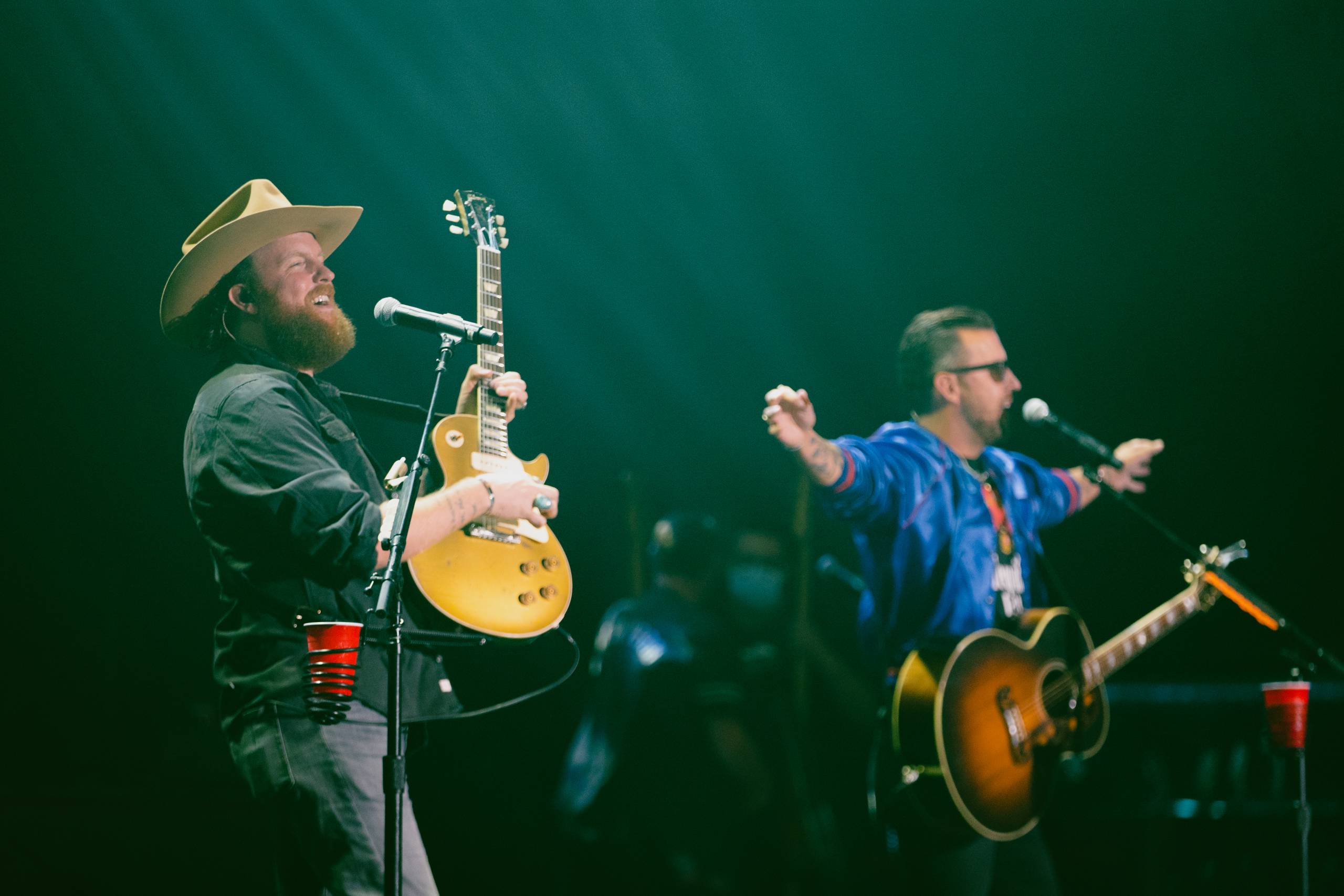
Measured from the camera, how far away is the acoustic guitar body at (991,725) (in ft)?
10.8

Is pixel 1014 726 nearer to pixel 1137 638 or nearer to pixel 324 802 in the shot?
pixel 1137 638

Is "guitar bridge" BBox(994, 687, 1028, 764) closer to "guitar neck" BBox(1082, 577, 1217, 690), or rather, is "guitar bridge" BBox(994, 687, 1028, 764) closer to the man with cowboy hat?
"guitar neck" BBox(1082, 577, 1217, 690)

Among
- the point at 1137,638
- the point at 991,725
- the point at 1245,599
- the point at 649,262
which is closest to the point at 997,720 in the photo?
the point at 991,725

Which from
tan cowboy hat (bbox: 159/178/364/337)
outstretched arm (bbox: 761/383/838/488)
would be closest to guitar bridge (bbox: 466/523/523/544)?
outstretched arm (bbox: 761/383/838/488)

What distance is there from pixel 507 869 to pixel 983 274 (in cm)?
363

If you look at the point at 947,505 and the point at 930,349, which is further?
the point at 930,349

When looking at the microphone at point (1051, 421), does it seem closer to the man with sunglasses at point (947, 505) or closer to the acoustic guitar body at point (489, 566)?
the man with sunglasses at point (947, 505)

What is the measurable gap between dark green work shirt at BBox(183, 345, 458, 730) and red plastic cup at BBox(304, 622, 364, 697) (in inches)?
11.3

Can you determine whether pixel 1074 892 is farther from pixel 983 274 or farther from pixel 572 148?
pixel 572 148

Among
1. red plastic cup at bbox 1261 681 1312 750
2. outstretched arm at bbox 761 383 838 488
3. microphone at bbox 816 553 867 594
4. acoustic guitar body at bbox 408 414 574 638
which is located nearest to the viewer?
acoustic guitar body at bbox 408 414 574 638

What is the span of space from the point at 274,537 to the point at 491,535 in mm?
610

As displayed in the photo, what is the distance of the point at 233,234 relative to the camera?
2758 millimetres

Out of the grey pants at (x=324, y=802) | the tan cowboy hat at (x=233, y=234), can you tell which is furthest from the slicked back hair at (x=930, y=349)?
the grey pants at (x=324, y=802)

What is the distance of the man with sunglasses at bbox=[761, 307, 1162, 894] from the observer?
3314 mm
